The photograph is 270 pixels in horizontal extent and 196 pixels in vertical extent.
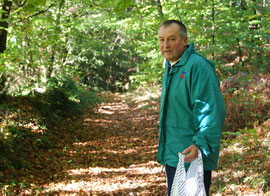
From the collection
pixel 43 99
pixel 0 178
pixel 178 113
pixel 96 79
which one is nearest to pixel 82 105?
pixel 43 99

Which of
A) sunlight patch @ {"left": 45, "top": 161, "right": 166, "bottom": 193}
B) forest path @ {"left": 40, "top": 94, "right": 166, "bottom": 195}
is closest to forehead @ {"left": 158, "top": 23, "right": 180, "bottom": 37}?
forest path @ {"left": 40, "top": 94, "right": 166, "bottom": 195}

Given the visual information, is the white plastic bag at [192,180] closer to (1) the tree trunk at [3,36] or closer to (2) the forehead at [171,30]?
(2) the forehead at [171,30]

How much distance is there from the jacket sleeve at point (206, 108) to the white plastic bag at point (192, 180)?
0.35 feet

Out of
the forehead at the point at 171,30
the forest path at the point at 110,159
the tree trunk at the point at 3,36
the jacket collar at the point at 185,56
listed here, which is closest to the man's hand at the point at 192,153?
the jacket collar at the point at 185,56

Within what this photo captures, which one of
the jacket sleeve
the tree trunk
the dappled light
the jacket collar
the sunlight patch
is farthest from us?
the tree trunk

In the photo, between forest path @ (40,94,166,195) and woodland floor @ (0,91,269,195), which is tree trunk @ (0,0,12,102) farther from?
forest path @ (40,94,166,195)

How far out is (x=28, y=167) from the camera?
17.9 feet

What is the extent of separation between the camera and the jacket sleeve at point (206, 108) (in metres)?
1.80

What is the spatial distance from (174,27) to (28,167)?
4.85m

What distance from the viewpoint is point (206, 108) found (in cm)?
183

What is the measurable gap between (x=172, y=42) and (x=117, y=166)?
15.7 feet

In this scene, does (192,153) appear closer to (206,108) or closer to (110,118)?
(206,108)

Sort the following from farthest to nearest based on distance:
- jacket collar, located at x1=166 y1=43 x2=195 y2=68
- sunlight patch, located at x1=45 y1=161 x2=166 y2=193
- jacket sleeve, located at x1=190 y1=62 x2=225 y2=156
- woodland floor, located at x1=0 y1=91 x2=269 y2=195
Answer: sunlight patch, located at x1=45 y1=161 x2=166 y2=193 → woodland floor, located at x1=0 y1=91 x2=269 y2=195 → jacket collar, located at x1=166 y1=43 x2=195 y2=68 → jacket sleeve, located at x1=190 y1=62 x2=225 y2=156

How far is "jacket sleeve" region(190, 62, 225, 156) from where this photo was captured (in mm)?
1799
